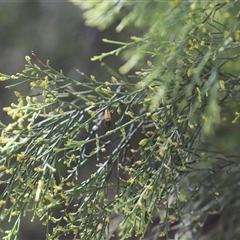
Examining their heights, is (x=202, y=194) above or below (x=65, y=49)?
below

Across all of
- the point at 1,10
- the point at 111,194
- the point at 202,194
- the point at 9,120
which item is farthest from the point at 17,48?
the point at 202,194

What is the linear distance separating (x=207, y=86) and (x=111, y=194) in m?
0.82

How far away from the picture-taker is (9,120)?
1.26 m

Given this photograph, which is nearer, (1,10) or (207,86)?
(207,86)

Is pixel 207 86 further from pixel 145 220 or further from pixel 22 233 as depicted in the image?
pixel 22 233

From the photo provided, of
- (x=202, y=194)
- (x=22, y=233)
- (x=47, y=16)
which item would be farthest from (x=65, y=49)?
(x=202, y=194)

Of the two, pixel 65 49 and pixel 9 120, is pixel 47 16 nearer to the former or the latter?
pixel 65 49

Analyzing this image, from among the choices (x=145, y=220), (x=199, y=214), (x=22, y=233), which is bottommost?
(x=22, y=233)

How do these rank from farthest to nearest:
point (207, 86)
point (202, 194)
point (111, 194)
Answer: point (111, 194) → point (202, 194) → point (207, 86)

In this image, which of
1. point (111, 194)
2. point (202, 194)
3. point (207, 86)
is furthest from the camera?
point (111, 194)

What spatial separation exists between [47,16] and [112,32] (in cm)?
22

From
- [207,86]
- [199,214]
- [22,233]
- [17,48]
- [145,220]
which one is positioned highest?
[17,48]

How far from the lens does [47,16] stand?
1.28m

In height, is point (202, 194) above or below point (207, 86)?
below
